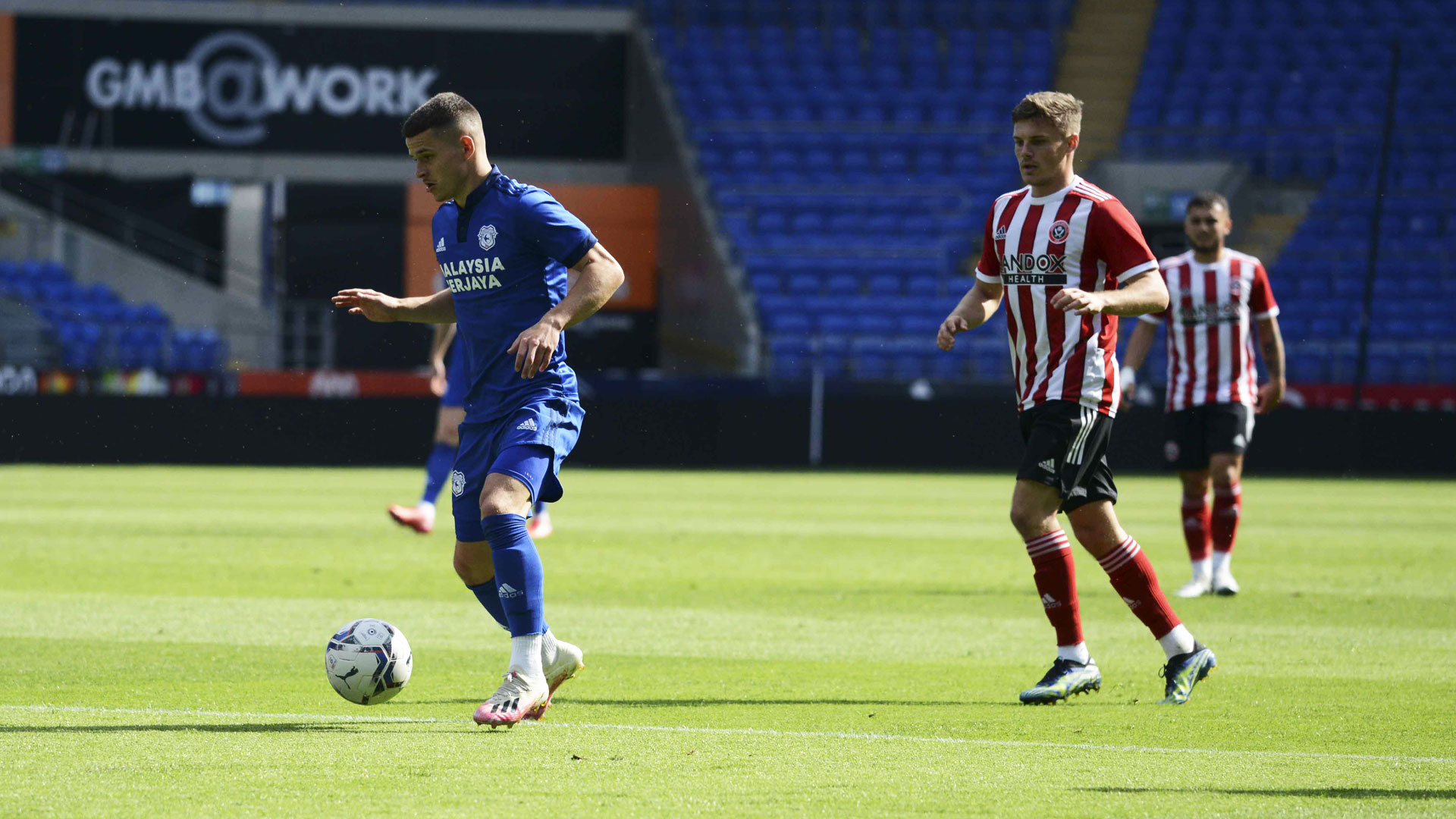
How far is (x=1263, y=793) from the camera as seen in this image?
14.0ft

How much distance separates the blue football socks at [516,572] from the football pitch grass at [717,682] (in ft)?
1.06

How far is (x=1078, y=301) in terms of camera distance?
5.41 metres

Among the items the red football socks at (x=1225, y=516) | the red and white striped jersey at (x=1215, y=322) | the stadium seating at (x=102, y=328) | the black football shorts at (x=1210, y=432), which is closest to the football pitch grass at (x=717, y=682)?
the red football socks at (x=1225, y=516)

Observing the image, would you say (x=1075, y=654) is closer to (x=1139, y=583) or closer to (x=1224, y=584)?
(x=1139, y=583)

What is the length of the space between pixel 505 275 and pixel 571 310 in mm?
393

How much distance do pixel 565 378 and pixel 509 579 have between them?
70cm

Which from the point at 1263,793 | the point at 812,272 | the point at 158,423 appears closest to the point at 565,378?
the point at 1263,793

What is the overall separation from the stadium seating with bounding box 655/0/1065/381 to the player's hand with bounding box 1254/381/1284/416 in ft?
49.9

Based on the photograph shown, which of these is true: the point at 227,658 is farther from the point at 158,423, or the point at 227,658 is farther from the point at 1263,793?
the point at 158,423

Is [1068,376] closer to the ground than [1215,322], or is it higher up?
higher up

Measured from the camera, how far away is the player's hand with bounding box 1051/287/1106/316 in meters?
5.38

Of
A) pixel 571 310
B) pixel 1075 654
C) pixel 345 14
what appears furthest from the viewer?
pixel 345 14

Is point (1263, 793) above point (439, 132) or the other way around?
the other way around

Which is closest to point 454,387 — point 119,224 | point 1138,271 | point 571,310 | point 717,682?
point 717,682
